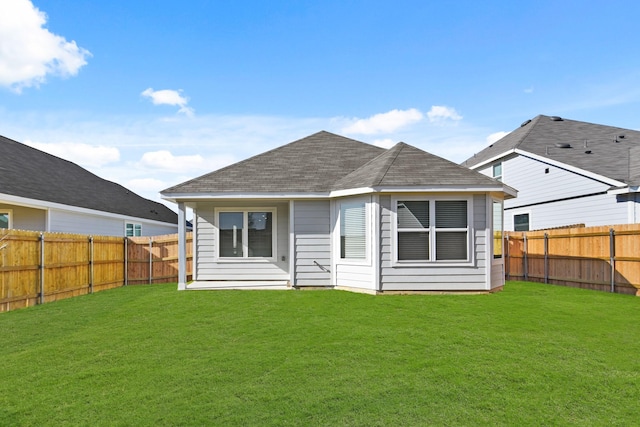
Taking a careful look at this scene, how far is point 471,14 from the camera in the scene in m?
13.7

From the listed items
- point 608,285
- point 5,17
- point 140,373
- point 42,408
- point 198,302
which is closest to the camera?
point 42,408

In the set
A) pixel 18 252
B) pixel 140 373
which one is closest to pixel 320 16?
pixel 18 252

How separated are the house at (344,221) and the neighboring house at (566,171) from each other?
19.9 feet

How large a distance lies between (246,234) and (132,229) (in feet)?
35.9

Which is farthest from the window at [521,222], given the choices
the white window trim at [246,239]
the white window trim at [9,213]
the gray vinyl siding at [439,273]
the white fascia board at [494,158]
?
the white window trim at [9,213]

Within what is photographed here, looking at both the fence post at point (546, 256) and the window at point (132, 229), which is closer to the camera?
the fence post at point (546, 256)

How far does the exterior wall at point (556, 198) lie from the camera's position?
557 inches

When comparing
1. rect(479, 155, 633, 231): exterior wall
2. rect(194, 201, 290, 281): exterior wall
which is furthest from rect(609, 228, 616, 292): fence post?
rect(194, 201, 290, 281): exterior wall

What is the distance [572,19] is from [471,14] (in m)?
3.65

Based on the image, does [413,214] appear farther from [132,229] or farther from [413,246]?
[132,229]

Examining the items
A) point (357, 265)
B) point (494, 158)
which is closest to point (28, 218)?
point (357, 265)

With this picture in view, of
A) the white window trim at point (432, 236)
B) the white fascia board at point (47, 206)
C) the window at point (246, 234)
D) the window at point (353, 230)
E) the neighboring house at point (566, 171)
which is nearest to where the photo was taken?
the white window trim at point (432, 236)

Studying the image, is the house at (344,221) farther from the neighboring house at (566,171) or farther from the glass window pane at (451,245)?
the neighboring house at (566,171)

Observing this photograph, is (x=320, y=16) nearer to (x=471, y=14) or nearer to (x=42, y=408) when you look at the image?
(x=471, y=14)
